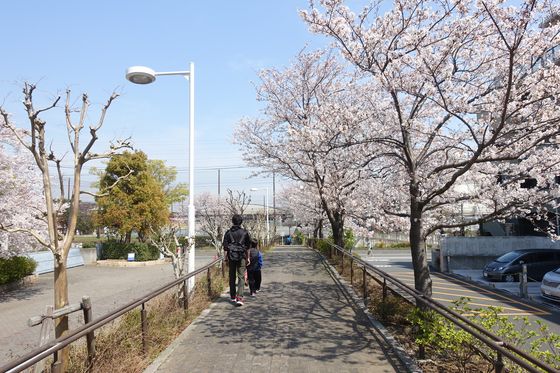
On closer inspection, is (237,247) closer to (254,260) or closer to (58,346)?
(254,260)

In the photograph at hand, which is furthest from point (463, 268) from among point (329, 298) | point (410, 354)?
point (410, 354)

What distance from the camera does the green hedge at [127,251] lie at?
82.0 feet

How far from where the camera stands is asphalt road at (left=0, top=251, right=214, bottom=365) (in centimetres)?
856

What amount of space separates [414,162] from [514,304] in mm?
8123

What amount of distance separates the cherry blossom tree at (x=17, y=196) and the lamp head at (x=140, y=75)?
5179 millimetres

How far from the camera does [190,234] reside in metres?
9.31

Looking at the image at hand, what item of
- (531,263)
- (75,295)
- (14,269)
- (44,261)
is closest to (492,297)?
(531,263)

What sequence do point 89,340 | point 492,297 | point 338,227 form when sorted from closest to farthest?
point 89,340, point 492,297, point 338,227

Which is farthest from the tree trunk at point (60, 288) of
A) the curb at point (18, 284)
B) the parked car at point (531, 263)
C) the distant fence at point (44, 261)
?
the distant fence at point (44, 261)

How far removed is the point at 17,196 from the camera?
12516mm

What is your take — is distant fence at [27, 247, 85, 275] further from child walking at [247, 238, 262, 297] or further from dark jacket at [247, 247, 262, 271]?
dark jacket at [247, 247, 262, 271]

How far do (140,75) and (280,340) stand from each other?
518 centimetres

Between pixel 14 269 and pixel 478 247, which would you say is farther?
pixel 478 247

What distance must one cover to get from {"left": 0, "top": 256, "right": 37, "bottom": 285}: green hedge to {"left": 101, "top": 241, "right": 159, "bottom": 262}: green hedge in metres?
8.11
